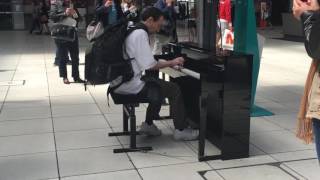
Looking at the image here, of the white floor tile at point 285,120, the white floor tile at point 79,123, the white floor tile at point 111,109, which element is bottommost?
the white floor tile at point 79,123

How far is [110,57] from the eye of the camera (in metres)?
4.12

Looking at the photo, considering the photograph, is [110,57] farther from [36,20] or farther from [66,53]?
[36,20]

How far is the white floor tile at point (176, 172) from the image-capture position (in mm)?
3676

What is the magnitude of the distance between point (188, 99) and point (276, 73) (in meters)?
4.21

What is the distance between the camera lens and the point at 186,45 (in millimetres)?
5020

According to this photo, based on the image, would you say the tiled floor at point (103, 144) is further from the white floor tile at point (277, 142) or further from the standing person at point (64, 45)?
the standing person at point (64, 45)

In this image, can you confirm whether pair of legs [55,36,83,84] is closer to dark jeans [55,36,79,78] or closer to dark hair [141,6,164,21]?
dark jeans [55,36,79,78]

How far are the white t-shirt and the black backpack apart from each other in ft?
0.13

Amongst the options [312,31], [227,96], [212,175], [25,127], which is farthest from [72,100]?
[312,31]

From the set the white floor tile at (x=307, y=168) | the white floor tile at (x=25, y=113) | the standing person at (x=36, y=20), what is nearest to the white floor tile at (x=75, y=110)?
the white floor tile at (x=25, y=113)

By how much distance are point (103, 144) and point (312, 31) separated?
2836 millimetres

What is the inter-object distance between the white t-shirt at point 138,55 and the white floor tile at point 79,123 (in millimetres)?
1114

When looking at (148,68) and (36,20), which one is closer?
(148,68)

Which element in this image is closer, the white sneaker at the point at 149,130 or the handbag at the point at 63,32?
the white sneaker at the point at 149,130
